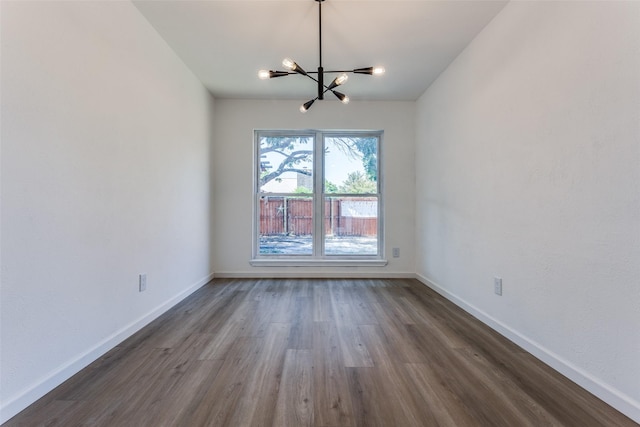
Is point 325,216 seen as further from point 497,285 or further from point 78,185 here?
point 78,185

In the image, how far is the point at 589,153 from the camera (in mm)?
1437

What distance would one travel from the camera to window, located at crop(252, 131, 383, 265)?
13.2ft

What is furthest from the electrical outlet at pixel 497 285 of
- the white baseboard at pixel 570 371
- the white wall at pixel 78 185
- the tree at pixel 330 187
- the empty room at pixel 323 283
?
the white wall at pixel 78 185

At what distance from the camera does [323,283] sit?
11.7 feet

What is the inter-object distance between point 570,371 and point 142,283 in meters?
2.94

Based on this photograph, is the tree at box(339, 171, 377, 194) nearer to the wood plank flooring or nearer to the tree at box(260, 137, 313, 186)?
the tree at box(260, 137, 313, 186)

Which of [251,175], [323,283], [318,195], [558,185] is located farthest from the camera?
[318,195]

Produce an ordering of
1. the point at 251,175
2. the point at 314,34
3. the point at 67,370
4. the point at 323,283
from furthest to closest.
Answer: the point at 251,175 → the point at 323,283 → the point at 314,34 → the point at 67,370

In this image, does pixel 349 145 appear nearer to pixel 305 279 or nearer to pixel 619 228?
pixel 305 279

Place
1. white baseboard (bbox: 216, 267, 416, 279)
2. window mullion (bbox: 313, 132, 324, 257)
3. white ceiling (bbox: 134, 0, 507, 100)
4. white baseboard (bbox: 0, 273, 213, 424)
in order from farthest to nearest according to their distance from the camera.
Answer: window mullion (bbox: 313, 132, 324, 257) < white baseboard (bbox: 216, 267, 416, 279) < white ceiling (bbox: 134, 0, 507, 100) < white baseboard (bbox: 0, 273, 213, 424)

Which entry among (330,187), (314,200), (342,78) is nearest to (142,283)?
(342,78)

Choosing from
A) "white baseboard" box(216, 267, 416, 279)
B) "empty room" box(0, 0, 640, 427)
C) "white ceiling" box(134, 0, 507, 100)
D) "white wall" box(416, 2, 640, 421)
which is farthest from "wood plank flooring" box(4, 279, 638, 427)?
"white ceiling" box(134, 0, 507, 100)

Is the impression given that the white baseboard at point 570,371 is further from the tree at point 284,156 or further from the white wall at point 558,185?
the tree at point 284,156

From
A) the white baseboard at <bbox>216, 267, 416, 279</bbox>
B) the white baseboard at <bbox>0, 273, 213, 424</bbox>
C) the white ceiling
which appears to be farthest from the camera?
the white baseboard at <bbox>216, 267, 416, 279</bbox>
